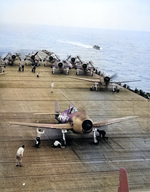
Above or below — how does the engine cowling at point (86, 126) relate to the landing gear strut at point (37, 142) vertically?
above

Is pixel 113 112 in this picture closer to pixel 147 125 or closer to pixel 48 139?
pixel 147 125

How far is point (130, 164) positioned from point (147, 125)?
7.69m

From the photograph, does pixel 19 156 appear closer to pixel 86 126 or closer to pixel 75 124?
pixel 75 124

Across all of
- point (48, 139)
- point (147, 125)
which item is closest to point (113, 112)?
point (147, 125)

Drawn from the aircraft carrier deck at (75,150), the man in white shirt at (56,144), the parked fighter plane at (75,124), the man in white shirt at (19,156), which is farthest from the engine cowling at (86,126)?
the man in white shirt at (19,156)

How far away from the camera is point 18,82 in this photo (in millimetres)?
37625

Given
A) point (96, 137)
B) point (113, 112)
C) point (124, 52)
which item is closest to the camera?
point (96, 137)

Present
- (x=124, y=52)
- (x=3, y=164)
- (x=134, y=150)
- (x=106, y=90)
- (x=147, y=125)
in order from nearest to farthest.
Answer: (x=3, y=164), (x=134, y=150), (x=147, y=125), (x=106, y=90), (x=124, y=52)

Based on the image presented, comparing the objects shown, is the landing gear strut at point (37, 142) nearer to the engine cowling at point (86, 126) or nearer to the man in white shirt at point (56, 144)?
the man in white shirt at point (56, 144)

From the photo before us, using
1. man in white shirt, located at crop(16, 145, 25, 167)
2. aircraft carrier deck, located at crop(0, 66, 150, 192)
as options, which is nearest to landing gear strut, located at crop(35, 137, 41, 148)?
aircraft carrier deck, located at crop(0, 66, 150, 192)

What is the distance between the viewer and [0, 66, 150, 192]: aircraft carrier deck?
14.2 metres

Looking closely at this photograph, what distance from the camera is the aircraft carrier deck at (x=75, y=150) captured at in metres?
14.2

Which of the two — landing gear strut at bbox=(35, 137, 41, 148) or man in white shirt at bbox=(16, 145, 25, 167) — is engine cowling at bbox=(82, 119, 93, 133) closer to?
landing gear strut at bbox=(35, 137, 41, 148)

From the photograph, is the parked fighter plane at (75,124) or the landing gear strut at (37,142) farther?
the landing gear strut at (37,142)
